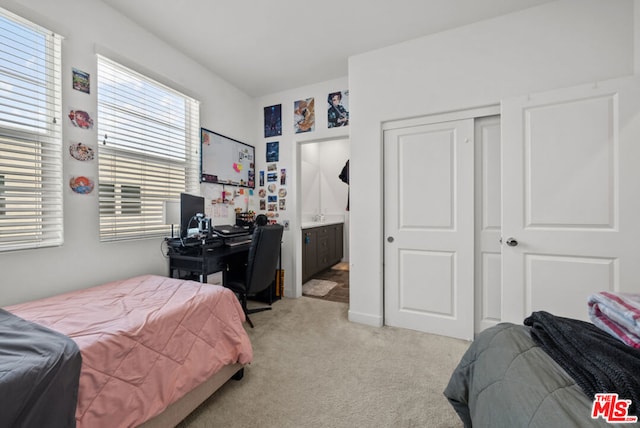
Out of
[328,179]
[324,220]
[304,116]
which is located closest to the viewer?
[304,116]

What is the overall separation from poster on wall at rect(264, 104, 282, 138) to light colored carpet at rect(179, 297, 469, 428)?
2403 millimetres

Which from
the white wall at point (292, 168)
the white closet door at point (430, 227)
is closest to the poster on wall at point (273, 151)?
the white wall at point (292, 168)

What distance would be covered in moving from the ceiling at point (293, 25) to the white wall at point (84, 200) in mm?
179

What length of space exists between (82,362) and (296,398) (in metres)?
1.11

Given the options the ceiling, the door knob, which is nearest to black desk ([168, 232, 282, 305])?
the ceiling

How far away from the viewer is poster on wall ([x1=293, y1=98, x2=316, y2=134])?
322 centimetres

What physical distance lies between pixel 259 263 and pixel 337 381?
4.15 feet

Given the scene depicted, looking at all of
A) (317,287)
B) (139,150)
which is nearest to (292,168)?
(139,150)

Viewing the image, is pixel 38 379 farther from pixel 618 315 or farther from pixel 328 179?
pixel 328 179

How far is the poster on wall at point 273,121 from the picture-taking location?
3.45 metres

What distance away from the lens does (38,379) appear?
0.81m

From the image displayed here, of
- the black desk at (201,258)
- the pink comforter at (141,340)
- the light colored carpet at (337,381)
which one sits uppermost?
the black desk at (201,258)

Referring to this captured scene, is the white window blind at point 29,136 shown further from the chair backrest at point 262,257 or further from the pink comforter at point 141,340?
the chair backrest at point 262,257

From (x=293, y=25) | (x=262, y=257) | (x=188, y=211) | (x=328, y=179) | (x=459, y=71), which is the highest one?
(x=293, y=25)
